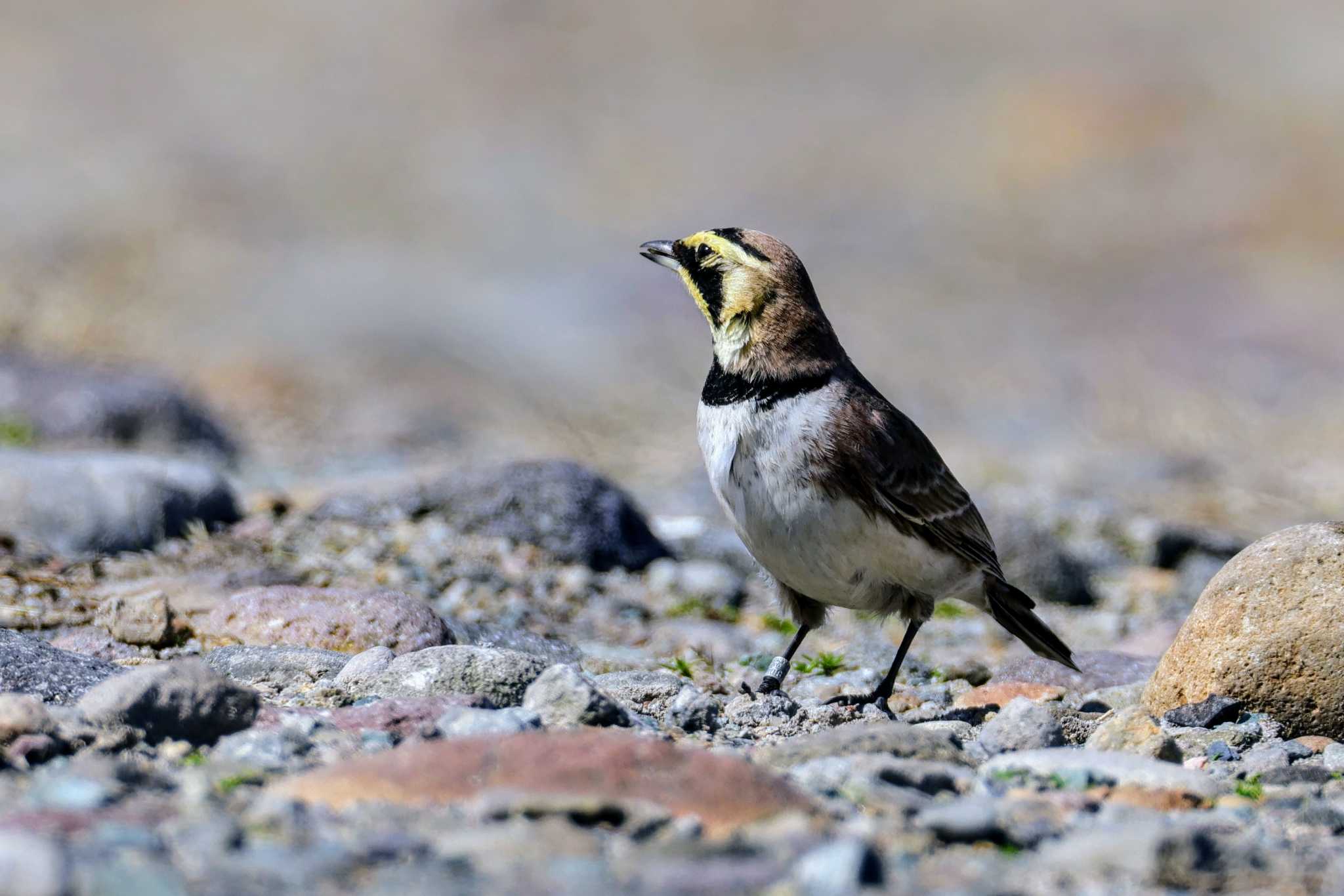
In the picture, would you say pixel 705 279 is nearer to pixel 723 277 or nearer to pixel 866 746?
pixel 723 277

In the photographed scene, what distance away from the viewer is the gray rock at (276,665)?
533 centimetres

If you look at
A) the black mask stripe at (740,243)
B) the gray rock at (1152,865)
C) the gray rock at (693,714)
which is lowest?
the gray rock at (693,714)

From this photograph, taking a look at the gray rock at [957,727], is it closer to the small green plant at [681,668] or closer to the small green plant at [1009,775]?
the small green plant at [1009,775]

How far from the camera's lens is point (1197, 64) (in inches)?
1177

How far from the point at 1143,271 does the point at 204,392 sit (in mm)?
14329

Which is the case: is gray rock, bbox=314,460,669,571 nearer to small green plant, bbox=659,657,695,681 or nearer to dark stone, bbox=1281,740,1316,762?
small green plant, bbox=659,657,695,681

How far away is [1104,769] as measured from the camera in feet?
13.6

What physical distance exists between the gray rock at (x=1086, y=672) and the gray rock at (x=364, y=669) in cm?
264

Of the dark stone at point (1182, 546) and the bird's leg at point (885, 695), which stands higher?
the dark stone at point (1182, 546)

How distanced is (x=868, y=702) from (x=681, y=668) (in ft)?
2.71

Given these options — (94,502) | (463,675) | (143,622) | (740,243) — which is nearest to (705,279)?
(740,243)

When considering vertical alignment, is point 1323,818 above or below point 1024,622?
below

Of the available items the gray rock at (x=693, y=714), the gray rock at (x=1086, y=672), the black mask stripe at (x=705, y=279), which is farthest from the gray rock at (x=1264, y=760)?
the black mask stripe at (x=705, y=279)

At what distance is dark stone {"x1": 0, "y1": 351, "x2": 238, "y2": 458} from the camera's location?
33.1 ft
